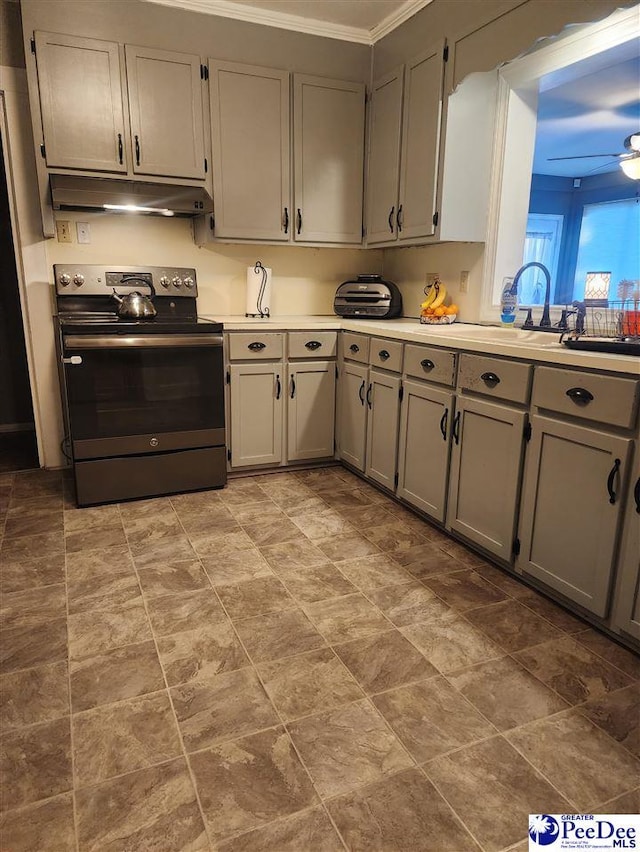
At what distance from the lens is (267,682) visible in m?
1.66

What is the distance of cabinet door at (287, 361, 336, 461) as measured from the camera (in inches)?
133

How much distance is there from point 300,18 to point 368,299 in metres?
1.62

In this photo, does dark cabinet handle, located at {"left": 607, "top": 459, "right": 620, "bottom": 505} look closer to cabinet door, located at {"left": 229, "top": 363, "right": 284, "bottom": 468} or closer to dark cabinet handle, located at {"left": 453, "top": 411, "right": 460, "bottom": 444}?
dark cabinet handle, located at {"left": 453, "top": 411, "right": 460, "bottom": 444}

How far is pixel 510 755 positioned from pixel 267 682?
0.67 metres

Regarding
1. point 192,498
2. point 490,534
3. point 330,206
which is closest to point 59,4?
point 330,206

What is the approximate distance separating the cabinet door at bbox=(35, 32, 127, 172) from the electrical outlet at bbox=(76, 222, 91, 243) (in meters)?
0.39

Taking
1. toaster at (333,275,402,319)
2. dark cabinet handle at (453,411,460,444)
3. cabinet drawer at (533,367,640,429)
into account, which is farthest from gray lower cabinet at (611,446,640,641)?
toaster at (333,275,402,319)

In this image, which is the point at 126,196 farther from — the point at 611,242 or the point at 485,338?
A: the point at 611,242

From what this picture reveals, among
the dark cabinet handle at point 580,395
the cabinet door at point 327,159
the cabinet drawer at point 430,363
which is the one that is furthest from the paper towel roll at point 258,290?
the dark cabinet handle at point 580,395

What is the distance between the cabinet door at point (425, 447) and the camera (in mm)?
2535

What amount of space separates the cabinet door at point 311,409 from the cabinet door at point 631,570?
202 cm

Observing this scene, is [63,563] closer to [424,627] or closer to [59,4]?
[424,627]

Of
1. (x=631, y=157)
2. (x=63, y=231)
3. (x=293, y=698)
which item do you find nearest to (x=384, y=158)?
(x=631, y=157)

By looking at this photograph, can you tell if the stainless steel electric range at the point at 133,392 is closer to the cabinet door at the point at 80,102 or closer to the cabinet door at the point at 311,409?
the cabinet door at the point at 311,409
